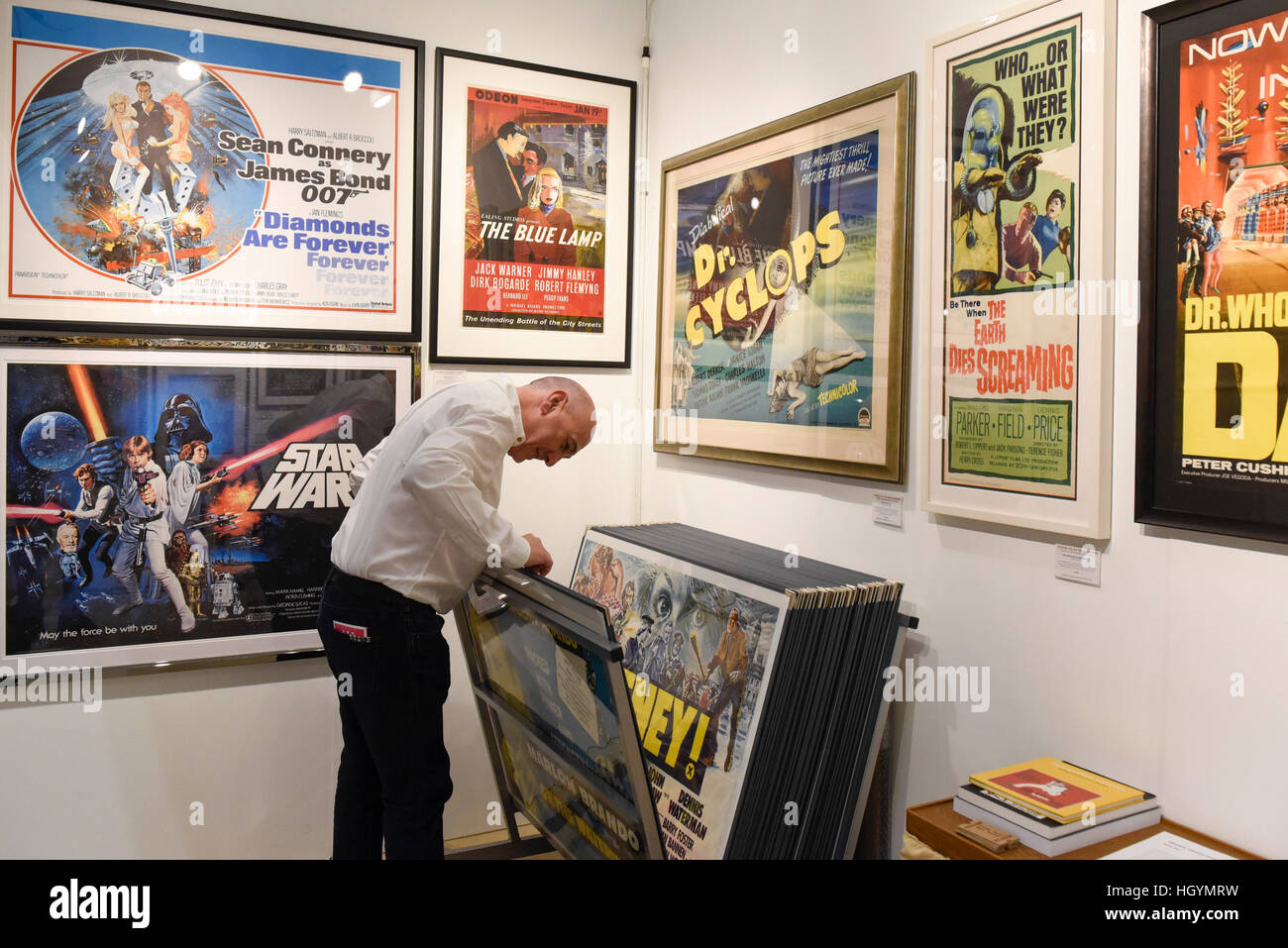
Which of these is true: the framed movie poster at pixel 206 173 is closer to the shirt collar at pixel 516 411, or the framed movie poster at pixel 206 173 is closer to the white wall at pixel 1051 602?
the shirt collar at pixel 516 411

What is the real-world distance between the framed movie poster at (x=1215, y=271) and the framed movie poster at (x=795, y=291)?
0.72m

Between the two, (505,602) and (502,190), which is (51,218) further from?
(505,602)

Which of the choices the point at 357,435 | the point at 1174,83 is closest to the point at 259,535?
the point at 357,435

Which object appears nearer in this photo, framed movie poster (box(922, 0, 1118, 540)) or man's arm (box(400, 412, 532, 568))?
framed movie poster (box(922, 0, 1118, 540))

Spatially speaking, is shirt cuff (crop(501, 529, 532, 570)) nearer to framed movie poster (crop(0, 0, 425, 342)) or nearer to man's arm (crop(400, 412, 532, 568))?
man's arm (crop(400, 412, 532, 568))

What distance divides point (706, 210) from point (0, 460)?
7.96 feet

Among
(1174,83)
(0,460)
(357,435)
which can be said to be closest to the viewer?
(1174,83)

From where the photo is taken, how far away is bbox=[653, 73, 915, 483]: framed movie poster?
261 cm

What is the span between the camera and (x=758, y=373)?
313cm

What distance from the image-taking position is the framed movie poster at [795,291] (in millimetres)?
2607

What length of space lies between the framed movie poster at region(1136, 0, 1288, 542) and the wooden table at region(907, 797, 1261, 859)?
23.0 inches

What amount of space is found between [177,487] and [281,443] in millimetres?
354

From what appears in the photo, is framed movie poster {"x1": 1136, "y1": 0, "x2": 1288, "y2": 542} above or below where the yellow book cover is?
above

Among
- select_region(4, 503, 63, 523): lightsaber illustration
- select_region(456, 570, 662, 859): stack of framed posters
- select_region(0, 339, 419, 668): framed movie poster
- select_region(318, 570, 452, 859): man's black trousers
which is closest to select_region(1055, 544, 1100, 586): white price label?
select_region(456, 570, 662, 859): stack of framed posters
